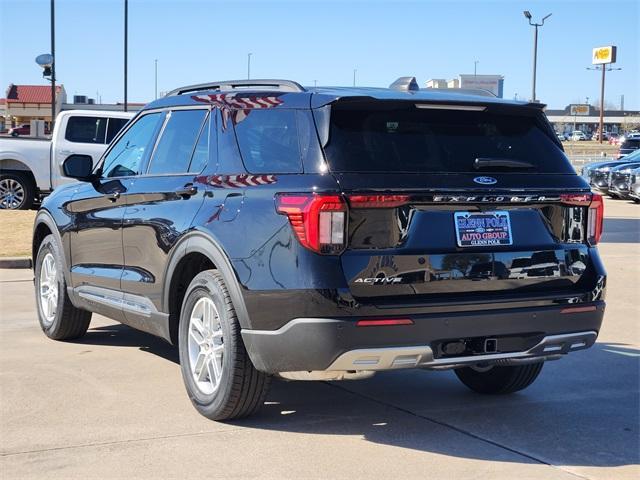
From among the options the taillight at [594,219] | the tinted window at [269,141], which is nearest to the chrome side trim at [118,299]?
the tinted window at [269,141]

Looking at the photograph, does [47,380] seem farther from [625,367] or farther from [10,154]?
[10,154]

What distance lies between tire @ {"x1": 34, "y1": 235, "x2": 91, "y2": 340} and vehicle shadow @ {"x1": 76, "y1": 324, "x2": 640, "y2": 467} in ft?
3.33

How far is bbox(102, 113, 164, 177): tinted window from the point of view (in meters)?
6.44

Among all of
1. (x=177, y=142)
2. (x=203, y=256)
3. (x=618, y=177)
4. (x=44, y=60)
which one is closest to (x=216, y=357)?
(x=203, y=256)

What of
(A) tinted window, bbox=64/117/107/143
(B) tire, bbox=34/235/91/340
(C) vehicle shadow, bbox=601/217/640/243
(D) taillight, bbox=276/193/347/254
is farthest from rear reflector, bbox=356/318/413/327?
(A) tinted window, bbox=64/117/107/143

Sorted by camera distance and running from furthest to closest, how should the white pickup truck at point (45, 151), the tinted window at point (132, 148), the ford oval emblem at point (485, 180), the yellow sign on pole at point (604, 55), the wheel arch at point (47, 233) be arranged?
the yellow sign on pole at point (604, 55) < the white pickup truck at point (45, 151) < the wheel arch at point (47, 233) < the tinted window at point (132, 148) < the ford oval emblem at point (485, 180)

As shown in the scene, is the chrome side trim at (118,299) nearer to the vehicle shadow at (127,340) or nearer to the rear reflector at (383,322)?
the vehicle shadow at (127,340)

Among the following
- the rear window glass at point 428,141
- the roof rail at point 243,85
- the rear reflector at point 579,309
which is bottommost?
the rear reflector at point 579,309

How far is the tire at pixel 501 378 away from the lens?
5965 millimetres

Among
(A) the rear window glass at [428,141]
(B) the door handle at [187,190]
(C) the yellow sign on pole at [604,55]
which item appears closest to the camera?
(A) the rear window glass at [428,141]

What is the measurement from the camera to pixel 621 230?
1805 centimetres

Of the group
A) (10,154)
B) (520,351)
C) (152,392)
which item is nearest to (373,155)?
(520,351)

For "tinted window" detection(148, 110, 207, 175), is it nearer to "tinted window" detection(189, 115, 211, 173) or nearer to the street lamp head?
"tinted window" detection(189, 115, 211, 173)

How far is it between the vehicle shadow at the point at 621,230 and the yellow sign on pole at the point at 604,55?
89.5 meters
